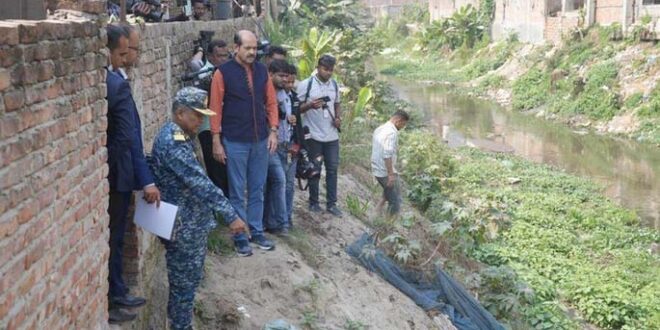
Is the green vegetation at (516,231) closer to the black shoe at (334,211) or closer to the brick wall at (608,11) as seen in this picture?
the black shoe at (334,211)

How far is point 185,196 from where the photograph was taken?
173 inches

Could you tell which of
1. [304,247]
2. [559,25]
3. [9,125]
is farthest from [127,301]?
[559,25]

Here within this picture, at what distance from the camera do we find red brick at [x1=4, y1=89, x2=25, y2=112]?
9.16 ft

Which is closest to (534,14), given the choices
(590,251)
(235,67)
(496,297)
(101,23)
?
(590,251)

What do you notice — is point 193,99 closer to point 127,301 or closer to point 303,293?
point 127,301

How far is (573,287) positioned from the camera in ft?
28.5

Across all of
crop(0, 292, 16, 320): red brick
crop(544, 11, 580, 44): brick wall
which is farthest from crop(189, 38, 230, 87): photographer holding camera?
crop(544, 11, 580, 44): brick wall

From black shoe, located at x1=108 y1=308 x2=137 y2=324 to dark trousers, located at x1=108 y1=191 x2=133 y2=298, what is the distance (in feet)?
0.31

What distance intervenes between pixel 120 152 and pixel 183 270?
771 mm

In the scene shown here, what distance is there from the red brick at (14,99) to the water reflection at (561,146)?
34.3 ft

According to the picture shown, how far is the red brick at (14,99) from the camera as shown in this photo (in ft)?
9.16

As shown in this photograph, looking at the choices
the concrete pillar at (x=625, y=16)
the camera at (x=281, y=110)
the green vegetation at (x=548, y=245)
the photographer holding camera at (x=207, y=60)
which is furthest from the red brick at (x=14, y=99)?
the concrete pillar at (x=625, y=16)

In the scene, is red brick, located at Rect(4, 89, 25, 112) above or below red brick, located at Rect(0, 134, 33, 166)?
above

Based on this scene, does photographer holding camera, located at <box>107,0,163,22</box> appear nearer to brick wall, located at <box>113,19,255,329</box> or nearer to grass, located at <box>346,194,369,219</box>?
brick wall, located at <box>113,19,255,329</box>
